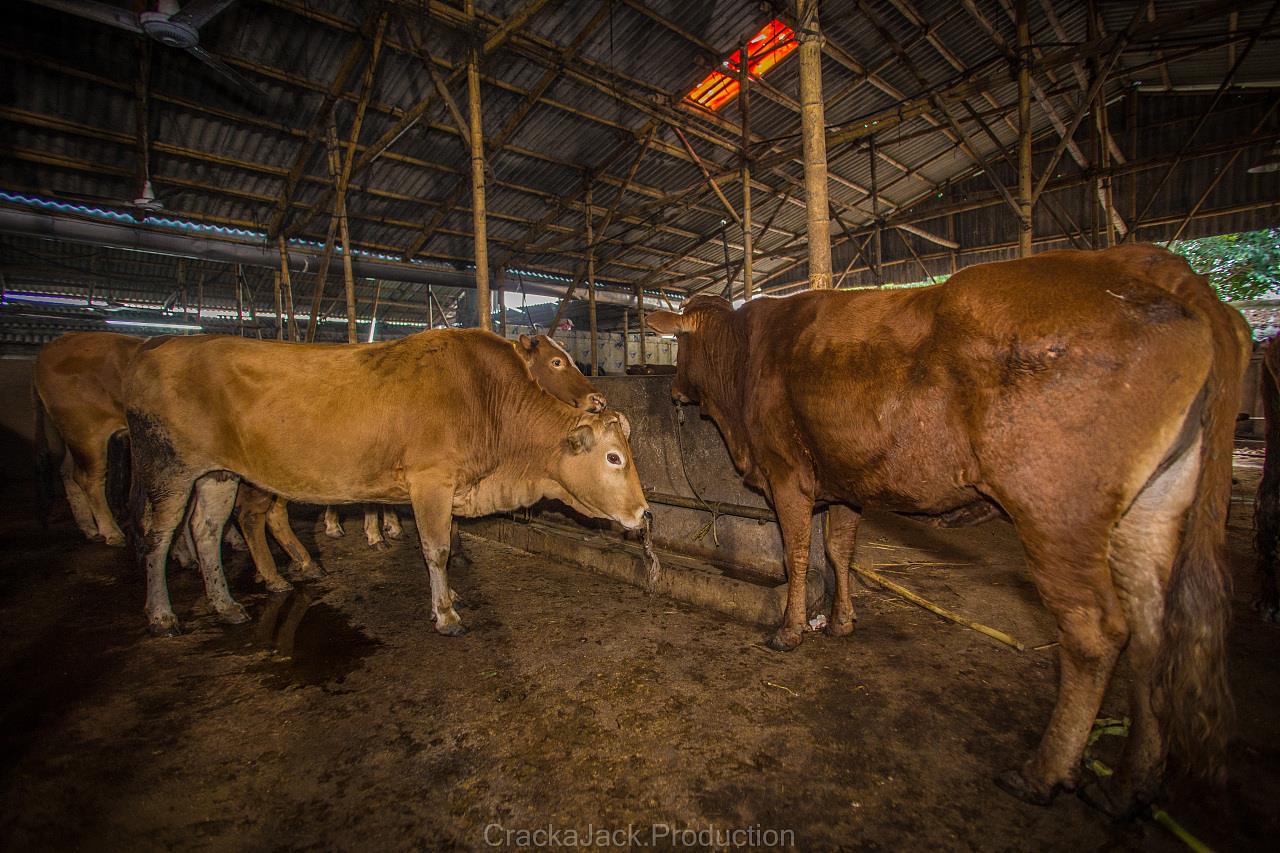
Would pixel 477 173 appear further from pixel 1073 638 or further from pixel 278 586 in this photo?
pixel 1073 638

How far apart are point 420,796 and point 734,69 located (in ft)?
42.1

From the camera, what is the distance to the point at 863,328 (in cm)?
291

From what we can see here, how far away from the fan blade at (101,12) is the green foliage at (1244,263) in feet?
89.4

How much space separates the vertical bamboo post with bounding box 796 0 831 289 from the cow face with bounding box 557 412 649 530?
6.55 ft

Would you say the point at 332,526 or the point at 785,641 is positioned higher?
the point at 332,526

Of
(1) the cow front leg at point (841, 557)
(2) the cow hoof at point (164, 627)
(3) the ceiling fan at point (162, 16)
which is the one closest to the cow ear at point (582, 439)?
(1) the cow front leg at point (841, 557)

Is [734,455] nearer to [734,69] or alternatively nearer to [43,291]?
[734,69]

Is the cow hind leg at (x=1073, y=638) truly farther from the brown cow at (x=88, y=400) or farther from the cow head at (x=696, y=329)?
the brown cow at (x=88, y=400)

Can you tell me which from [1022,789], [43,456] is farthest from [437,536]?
[43,456]

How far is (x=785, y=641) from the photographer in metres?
3.48

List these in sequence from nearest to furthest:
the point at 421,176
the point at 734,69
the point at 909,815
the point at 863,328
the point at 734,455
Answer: the point at 909,815 < the point at 863,328 < the point at 734,455 < the point at 734,69 < the point at 421,176

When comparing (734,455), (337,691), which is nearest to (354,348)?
(337,691)

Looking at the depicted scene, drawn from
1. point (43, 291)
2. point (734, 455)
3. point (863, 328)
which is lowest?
point (734, 455)

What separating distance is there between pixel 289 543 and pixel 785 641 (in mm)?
4884
